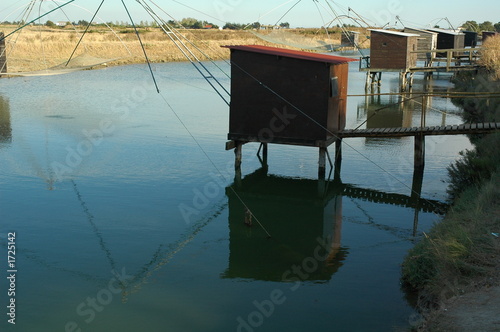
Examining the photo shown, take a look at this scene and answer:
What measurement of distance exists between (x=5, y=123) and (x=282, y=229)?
47.7 feet

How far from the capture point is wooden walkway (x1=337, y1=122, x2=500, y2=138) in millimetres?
14969

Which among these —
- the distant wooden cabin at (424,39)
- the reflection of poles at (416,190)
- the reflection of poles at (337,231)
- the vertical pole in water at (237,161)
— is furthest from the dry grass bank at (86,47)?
the reflection of poles at (337,231)

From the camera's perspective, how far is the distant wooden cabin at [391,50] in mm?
34688

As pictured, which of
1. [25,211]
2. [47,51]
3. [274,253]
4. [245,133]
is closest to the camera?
[274,253]

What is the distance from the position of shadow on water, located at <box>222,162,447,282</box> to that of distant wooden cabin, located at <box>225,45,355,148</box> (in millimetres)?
1203

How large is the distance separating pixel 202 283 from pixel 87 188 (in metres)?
5.91

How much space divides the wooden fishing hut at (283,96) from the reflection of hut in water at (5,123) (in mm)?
8609

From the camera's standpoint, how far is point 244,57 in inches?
599

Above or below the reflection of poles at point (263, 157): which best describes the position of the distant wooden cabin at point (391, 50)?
above

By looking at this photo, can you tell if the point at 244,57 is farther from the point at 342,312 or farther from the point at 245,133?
the point at 342,312

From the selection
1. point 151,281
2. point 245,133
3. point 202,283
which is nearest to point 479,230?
point 202,283

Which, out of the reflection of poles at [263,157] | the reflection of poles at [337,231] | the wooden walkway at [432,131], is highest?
the wooden walkway at [432,131]

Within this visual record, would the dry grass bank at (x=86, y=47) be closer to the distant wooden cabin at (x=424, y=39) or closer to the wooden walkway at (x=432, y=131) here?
the distant wooden cabin at (x=424, y=39)

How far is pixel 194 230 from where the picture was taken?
1214 cm
